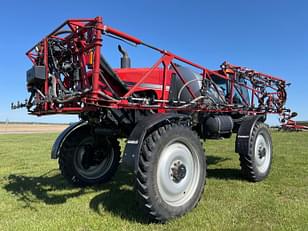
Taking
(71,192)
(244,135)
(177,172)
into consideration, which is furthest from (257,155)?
(71,192)

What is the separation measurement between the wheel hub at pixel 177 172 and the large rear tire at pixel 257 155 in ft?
7.05

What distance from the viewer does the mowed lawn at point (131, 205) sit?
13.1 ft

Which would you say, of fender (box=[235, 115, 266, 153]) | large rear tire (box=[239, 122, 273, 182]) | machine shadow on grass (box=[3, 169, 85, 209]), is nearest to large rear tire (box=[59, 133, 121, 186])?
machine shadow on grass (box=[3, 169, 85, 209])

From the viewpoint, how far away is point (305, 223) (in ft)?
13.1

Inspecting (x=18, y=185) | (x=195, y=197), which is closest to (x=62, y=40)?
(x=195, y=197)

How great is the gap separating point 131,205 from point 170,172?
89cm

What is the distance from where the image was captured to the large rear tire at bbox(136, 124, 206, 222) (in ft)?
13.0

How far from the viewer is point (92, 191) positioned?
5.82m

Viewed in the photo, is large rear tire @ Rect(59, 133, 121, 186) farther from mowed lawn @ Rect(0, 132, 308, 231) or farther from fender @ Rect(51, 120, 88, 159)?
mowed lawn @ Rect(0, 132, 308, 231)

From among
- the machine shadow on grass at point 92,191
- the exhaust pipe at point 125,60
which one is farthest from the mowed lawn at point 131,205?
the exhaust pipe at point 125,60

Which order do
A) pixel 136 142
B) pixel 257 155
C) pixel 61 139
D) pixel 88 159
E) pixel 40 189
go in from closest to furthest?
pixel 136 142, pixel 61 139, pixel 40 189, pixel 88 159, pixel 257 155

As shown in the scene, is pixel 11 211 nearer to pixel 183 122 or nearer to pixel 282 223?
pixel 183 122

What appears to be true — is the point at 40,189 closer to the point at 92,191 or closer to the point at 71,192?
the point at 71,192

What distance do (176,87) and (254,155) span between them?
207cm
